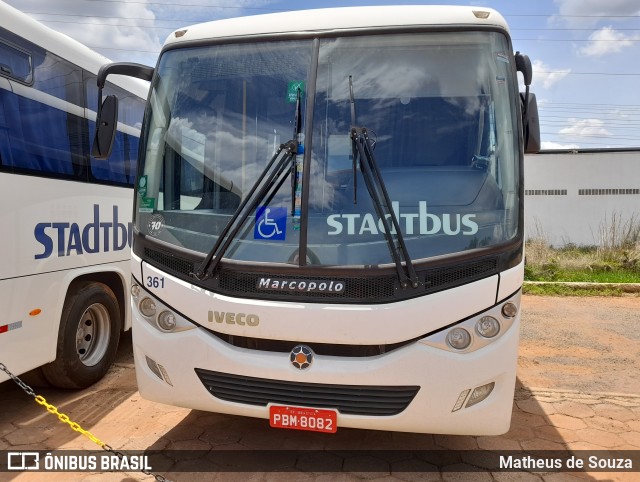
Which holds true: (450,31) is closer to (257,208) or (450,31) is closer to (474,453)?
(257,208)

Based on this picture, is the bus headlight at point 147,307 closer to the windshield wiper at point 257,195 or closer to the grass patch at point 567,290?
the windshield wiper at point 257,195

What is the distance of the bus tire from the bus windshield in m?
1.57

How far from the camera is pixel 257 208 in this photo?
10.2 feet

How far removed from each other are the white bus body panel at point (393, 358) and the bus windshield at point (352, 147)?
0.28 meters

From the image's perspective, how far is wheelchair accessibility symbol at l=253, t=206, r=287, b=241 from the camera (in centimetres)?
308

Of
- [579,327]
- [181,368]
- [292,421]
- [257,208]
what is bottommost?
[579,327]

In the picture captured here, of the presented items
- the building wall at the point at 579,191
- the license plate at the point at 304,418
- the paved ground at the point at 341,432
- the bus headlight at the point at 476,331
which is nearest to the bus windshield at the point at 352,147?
the bus headlight at the point at 476,331

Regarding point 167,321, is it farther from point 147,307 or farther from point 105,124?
point 105,124

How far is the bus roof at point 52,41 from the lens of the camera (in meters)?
3.80

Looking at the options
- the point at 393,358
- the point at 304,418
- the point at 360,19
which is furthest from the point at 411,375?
the point at 360,19

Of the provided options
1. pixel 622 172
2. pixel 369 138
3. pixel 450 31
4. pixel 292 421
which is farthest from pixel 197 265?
pixel 622 172

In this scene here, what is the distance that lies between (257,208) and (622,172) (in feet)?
56.1

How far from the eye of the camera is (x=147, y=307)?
339 cm

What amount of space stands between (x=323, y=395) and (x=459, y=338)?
835 mm
